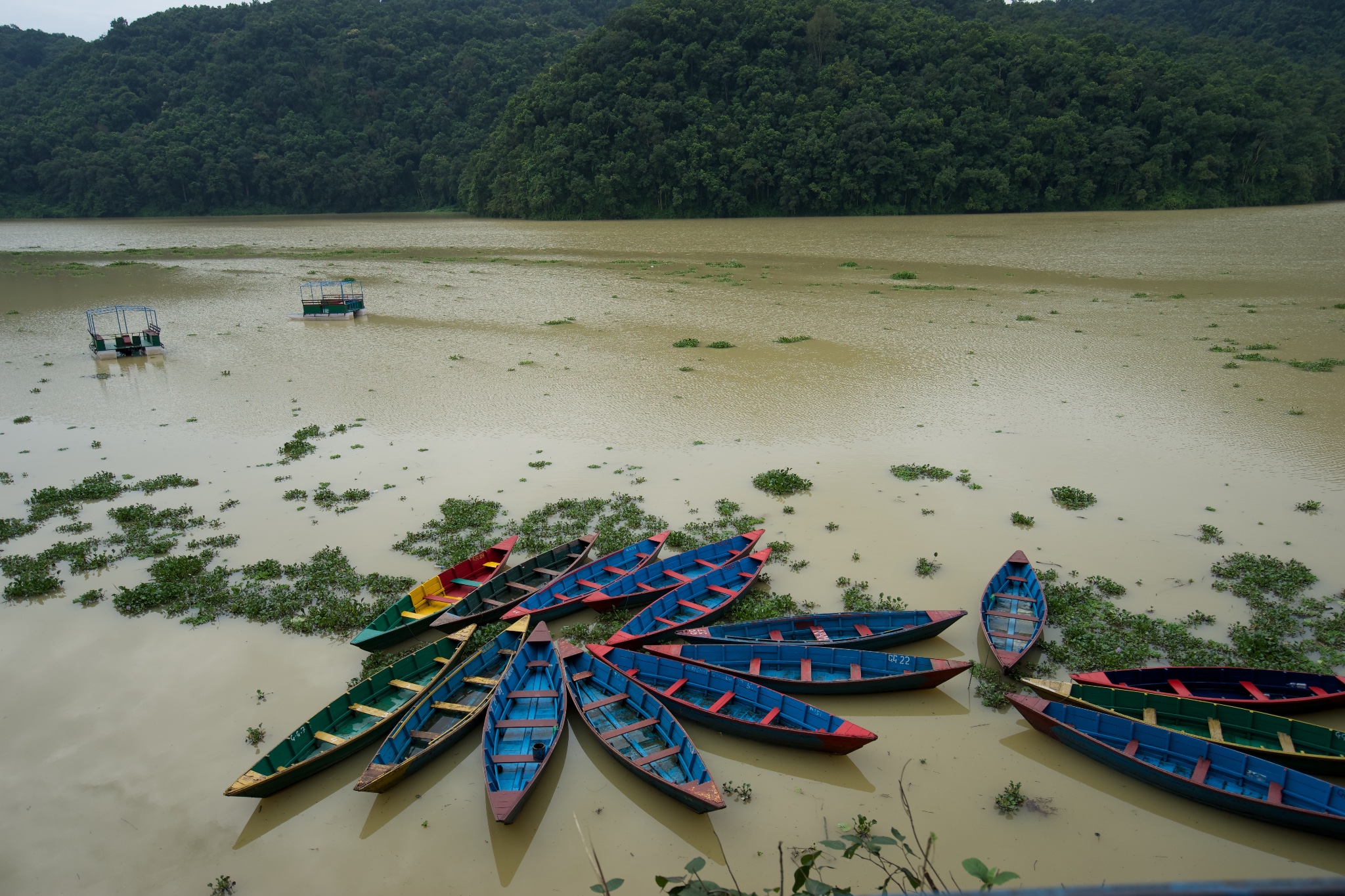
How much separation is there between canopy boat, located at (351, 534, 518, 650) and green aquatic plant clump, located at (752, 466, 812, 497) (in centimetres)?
412

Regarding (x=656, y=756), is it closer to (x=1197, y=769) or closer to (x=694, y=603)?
(x=694, y=603)

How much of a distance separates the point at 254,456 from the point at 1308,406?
804 inches

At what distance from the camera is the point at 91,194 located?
77062mm

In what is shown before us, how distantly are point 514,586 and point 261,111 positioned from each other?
9656 centimetres

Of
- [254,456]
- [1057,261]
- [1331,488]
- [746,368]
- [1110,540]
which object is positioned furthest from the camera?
[1057,261]

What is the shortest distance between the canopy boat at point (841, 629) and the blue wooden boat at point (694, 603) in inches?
12.6

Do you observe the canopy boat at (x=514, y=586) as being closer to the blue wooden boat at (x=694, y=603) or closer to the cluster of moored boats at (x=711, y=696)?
the cluster of moored boats at (x=711, y=696)

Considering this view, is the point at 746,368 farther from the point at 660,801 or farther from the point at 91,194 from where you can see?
the point at 91,194

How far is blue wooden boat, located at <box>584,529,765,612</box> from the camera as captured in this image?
9.16 meters

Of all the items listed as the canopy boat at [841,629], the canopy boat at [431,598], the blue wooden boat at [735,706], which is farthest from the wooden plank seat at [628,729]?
the canopy boat at [431,598]

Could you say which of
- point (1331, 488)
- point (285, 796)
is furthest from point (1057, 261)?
point (285, 796)

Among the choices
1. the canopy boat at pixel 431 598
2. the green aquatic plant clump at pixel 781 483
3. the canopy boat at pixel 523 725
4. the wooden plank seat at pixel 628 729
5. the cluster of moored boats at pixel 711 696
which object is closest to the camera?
the canopy boat at pixel 523 725

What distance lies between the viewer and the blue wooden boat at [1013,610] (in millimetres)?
8062

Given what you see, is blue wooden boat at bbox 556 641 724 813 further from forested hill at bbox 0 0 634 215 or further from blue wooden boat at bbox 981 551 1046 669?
forested hill at bbox 0 0 634 215
